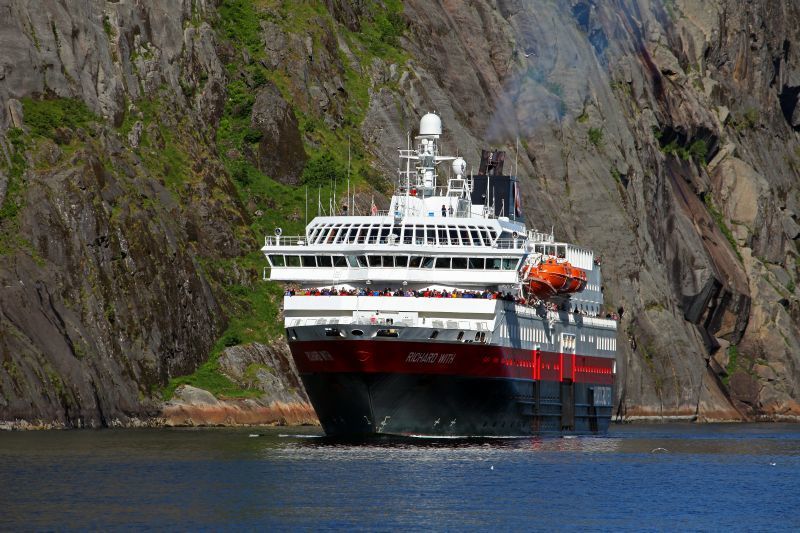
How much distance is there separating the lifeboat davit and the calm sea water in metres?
9.36

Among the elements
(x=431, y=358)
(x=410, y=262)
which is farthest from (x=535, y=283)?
(x=431, y=358)

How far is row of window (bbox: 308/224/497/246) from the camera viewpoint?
95688 millimetres

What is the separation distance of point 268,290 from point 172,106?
16614 mm

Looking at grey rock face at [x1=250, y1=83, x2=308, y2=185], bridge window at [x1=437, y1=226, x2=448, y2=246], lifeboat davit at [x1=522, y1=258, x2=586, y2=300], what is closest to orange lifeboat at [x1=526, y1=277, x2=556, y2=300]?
lifeboat davit at [x1=522, y1=258, x2=586, y2=300]

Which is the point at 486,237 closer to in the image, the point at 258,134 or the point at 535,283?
the point at 535,283

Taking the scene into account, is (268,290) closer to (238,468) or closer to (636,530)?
(238,468)

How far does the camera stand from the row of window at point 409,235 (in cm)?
9569

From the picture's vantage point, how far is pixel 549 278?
4124 inches

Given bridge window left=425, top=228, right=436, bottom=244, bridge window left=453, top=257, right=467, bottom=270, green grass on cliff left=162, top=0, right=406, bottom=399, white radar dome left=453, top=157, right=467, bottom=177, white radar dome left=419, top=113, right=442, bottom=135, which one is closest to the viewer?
bridge window left=453, top=257, right=467, bottom=270

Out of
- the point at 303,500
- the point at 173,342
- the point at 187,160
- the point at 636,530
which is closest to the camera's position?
the point at 636,530

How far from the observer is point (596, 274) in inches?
A: 4862

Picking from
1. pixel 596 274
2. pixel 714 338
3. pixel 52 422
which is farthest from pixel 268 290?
pixel 714 338

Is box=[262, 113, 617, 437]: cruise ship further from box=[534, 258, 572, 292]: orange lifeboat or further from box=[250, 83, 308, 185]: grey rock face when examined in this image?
box=[250, 83, 308, 185]: grey rock face

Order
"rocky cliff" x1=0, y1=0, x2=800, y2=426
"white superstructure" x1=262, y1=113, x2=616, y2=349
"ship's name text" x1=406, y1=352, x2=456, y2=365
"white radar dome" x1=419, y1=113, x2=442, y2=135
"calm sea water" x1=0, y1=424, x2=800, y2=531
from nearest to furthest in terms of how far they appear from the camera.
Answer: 1. "calm sea water" x1=0, y1=424, x2=800, y2=531
2. "ship's name text" x1=406, y1=352, x2=456, y2=365
3. "white superstructure" x1=262, y1=113, x2=616, y2=349
4. "white radar dome" x1=419, y1=113, x2=442, y2=135
5. "rocky cliff" x1=0, y1=0, x2=800, y2=426
